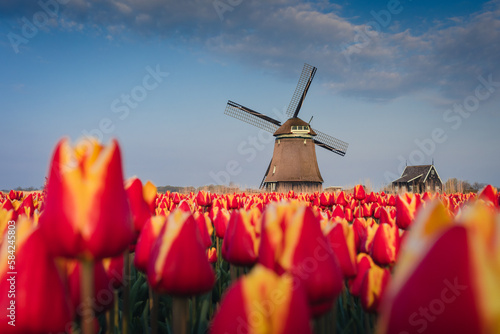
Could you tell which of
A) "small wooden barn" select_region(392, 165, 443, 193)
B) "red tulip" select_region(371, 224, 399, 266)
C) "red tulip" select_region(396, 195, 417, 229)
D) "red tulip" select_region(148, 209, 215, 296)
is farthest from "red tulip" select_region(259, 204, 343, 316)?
"small wooden barn" select_region(392, 165, 443, 193)

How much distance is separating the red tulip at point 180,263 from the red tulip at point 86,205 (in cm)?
21

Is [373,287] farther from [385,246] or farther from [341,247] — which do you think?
[385,246]

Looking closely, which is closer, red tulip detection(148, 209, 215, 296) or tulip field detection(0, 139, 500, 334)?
tulip field detection(0, 139, 500, 334)

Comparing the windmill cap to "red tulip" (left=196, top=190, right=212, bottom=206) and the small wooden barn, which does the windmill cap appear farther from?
"red tulip" (left=196, top=190, right=212, bottom=206)

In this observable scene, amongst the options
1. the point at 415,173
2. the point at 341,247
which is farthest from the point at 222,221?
the point at 415,173

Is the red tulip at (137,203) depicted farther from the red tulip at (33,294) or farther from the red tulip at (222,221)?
the red tulip at (222,221)

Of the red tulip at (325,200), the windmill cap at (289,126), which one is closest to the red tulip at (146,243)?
the red tulip at (325,200)

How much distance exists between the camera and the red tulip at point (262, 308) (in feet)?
2.35

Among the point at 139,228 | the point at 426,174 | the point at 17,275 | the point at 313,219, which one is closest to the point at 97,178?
the point at 17,275

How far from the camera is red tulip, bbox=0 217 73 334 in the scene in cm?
97

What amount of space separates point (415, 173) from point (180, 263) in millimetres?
50048

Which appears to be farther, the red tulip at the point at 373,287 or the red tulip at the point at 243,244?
the red tulip at the point at 243,244

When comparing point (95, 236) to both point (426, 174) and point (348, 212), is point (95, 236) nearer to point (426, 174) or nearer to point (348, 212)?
point (348, 212)

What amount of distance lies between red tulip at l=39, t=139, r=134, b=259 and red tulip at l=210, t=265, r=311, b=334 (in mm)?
518
